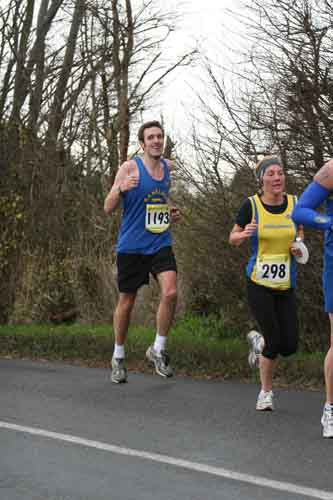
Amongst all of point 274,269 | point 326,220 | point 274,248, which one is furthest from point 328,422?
point 274,248

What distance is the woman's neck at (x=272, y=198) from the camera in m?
7.73

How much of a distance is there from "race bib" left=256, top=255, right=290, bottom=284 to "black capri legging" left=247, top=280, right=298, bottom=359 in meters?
0.09

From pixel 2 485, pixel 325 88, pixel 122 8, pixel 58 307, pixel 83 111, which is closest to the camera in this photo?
pixel 2 485

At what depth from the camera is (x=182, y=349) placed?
1072 centimetres

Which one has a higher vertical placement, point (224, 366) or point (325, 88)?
point (325, 88)

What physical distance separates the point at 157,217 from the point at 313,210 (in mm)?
2644

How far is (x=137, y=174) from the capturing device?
29.9 ft

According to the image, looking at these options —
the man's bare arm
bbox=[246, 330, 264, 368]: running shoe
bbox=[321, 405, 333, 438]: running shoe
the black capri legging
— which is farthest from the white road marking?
the man's bare arm

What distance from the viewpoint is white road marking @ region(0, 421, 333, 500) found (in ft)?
17.1

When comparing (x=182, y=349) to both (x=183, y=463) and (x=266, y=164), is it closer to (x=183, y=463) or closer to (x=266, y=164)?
(x=266, y=164)

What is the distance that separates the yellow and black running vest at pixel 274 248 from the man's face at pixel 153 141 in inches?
64.4

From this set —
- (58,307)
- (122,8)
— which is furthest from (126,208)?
(122,8)

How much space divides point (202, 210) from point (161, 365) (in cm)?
262

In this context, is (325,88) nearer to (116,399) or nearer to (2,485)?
(116,399)
